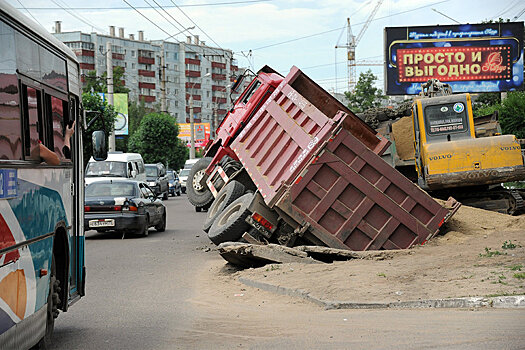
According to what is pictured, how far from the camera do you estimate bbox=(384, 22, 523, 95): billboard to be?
39.2 meters

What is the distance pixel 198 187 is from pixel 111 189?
4.82 meters

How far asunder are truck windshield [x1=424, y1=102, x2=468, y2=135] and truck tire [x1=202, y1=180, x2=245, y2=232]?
234 inches

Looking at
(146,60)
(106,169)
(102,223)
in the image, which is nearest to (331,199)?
(102,223)

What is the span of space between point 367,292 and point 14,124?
522 cm

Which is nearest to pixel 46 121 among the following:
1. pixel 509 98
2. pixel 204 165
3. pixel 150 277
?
pixel 150 277

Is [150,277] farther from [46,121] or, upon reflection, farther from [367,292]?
[46,121]

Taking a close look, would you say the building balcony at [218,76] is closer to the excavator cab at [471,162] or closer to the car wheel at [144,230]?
the car wheel at [144,230]

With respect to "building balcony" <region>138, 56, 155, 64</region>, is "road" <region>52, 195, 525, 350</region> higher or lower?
lower

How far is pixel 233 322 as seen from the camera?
8.48 m

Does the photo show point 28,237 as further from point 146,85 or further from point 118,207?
point 146,85

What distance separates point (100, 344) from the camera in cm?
744

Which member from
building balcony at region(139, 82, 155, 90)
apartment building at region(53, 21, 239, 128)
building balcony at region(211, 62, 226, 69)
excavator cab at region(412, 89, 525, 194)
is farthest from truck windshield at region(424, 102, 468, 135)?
building balcony at region(211, 62, 226, 69)

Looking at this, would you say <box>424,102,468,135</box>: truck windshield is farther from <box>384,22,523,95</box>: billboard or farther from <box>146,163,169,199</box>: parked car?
<box>146,163,169,199</box>: parked car

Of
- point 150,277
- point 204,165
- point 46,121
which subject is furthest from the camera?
point 204,165
